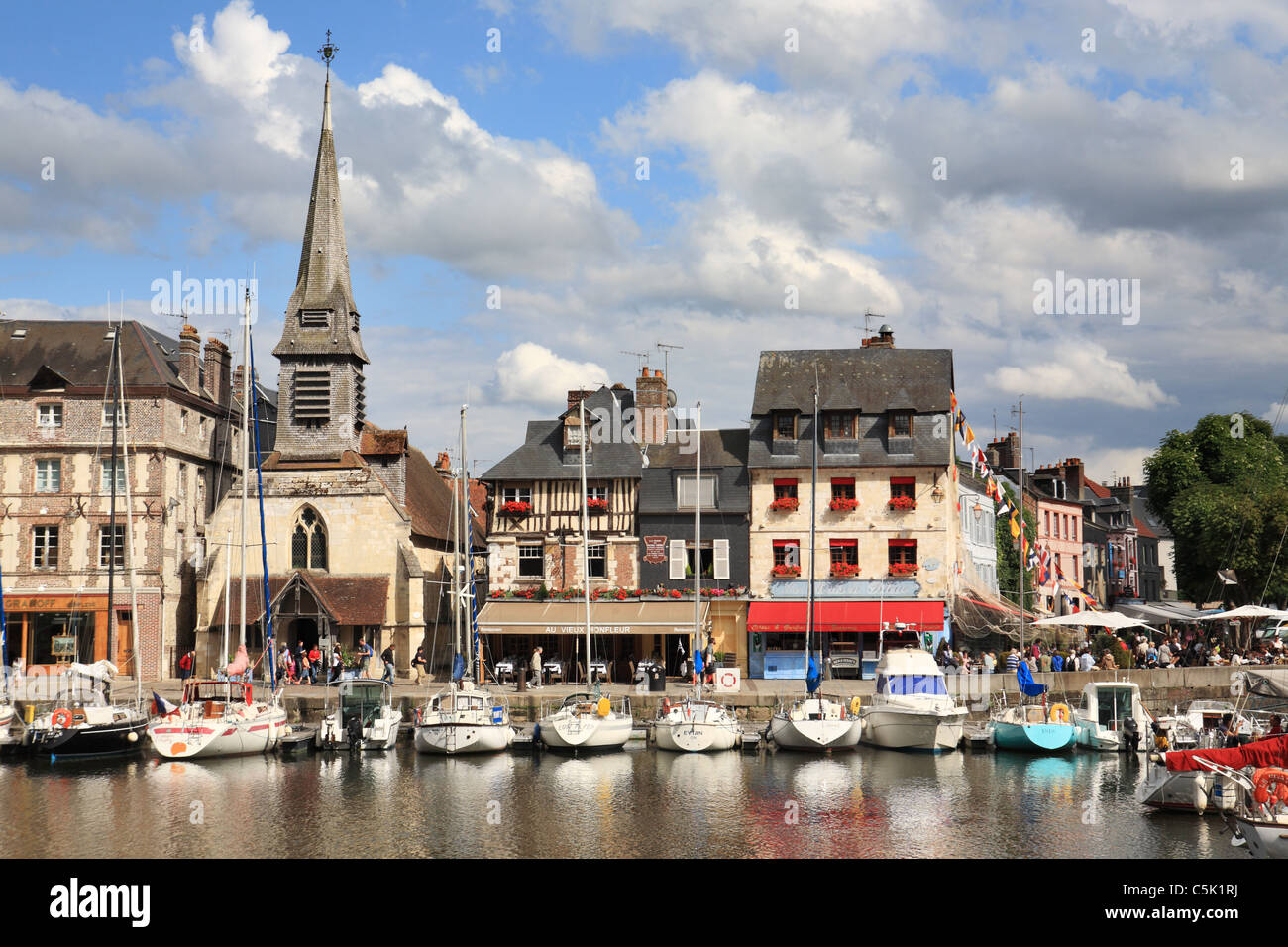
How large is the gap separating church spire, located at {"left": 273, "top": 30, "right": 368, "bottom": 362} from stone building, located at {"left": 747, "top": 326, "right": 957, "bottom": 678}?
14467mm

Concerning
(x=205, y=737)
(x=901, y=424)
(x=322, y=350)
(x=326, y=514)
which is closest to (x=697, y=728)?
(x=205, y=737)

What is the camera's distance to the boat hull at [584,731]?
29.9m

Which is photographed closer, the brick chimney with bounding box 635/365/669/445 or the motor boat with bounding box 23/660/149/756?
the motor boat with bounding box 23/660/149/756

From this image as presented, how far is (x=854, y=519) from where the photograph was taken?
38906mm

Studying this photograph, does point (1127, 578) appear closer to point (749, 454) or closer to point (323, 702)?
point (749, 454)

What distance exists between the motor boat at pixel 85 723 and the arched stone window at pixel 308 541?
903 cm

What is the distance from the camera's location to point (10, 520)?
130ft

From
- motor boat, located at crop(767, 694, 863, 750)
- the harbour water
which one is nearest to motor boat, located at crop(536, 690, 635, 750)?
the harbour water

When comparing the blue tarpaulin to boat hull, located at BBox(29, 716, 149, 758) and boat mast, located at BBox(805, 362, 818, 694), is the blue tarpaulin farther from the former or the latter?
boat hull, located at BBox(29, 716, 149, 758)

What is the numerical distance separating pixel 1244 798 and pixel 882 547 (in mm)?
20466

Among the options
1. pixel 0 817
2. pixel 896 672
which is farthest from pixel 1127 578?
pixel 0 817

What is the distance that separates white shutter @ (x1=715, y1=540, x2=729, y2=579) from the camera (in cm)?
3894

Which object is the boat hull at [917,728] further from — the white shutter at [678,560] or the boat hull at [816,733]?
the white shutter at [678,560]

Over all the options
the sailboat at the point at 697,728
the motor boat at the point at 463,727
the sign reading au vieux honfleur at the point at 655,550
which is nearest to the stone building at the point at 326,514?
the motor boat at the point at 463,727
